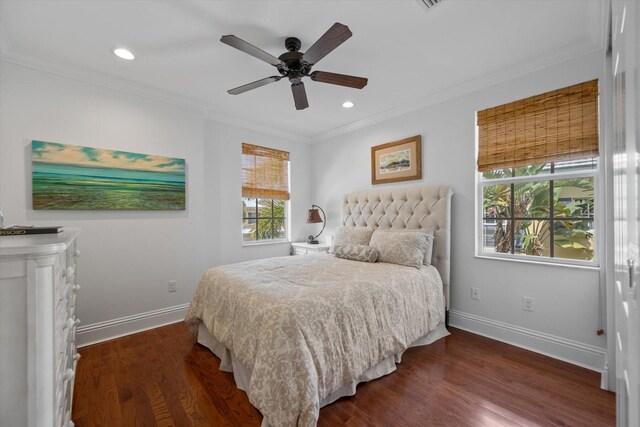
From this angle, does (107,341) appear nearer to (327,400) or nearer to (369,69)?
(327,400)

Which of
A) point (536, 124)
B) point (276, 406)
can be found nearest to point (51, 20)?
point (276, 406)

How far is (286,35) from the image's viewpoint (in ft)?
6.73

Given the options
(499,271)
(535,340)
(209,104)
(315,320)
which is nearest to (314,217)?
(209,104)

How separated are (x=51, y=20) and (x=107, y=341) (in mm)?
2715

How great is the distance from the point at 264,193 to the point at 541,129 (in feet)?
11.0

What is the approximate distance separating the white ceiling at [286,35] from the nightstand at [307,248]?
210cm

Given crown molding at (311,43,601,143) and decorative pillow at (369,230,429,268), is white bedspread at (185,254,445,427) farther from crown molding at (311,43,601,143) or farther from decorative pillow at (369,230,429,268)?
crown molding at (311,43,601,143)

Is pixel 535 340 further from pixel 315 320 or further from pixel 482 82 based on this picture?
pixel 482 82

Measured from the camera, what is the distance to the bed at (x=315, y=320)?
4.80ft

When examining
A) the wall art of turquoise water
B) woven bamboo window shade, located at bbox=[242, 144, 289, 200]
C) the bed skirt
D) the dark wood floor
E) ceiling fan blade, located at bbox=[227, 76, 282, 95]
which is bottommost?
the dark wood floor

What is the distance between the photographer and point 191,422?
5.36 feet

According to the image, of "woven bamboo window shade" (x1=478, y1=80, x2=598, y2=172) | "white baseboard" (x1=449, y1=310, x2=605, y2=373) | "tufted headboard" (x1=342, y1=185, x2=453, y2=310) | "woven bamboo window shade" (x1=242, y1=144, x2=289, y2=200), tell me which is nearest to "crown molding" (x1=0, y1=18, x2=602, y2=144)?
"woven bamboo window shade" (x1=478, y1=80, x2=598, y2=172)

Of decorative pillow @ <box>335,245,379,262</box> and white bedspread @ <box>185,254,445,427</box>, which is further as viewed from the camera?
decorative pillow @ <box>335,245,379,262</box>

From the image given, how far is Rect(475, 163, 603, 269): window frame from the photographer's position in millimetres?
2174
